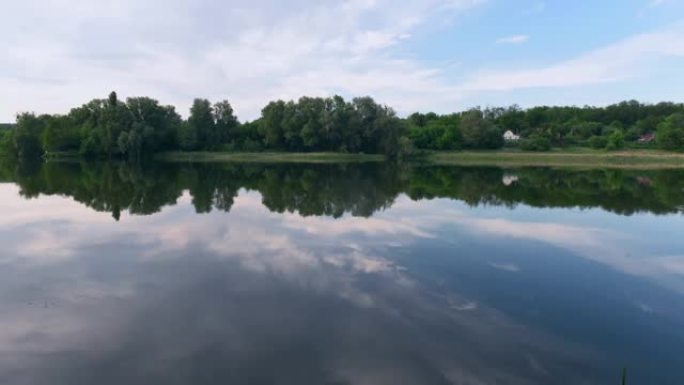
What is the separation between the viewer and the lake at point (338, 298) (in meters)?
6.91

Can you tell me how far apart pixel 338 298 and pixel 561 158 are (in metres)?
74.9

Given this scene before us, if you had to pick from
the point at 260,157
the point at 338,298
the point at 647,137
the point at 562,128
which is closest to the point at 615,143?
the point at 562,128

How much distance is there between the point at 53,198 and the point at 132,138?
53503 mm

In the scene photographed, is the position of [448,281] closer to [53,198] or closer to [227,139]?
[53,198]

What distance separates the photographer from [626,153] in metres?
76.6

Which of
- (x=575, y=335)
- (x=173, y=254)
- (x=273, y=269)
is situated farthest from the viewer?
(x=173, y=254)

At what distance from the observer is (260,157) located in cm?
7981

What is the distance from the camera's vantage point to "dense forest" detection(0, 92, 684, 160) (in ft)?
264

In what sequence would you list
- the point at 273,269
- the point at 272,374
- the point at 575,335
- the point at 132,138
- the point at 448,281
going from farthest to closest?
1. the point at 132,138
2. the point at 273,269
3. the point at 448,281
4. the point at 575,335
5. the point at 272,374

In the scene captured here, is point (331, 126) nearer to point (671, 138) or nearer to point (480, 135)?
point (480, 135)

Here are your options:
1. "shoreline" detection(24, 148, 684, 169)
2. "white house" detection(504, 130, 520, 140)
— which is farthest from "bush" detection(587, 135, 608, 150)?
"white house" detection(504, 130, 520, 140)

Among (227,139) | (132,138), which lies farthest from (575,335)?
(227,139)

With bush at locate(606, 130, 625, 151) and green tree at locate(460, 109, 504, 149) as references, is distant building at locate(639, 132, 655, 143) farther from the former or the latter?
green tree at locate(460, 109, 504, 149)

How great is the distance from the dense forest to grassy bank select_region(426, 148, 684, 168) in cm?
479
